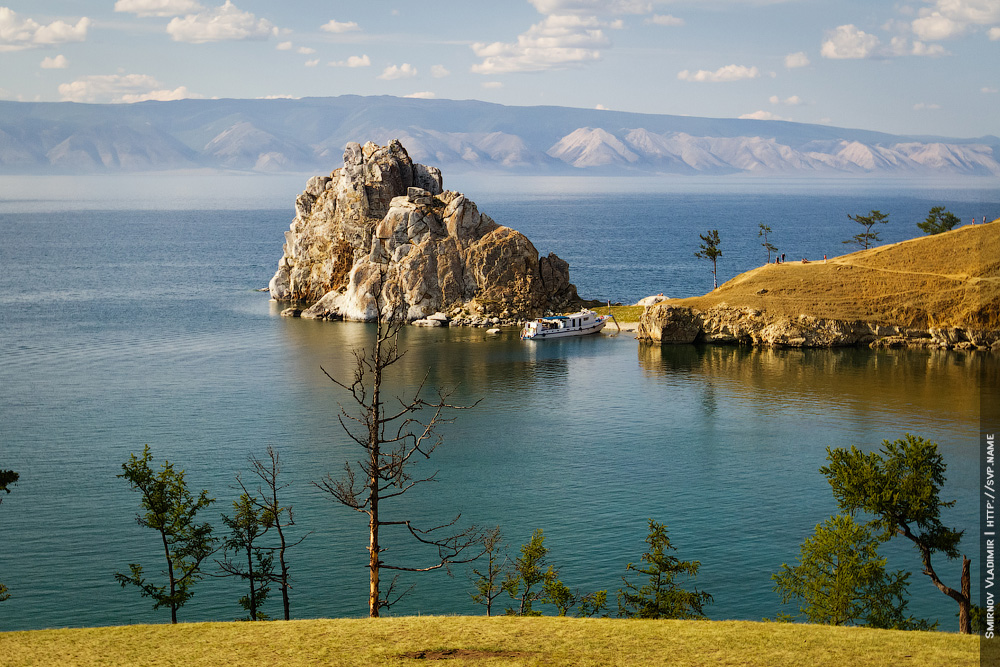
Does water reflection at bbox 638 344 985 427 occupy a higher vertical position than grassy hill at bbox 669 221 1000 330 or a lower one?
lower

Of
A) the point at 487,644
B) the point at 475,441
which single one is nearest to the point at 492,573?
the point at 487,644

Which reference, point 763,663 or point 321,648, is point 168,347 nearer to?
point 321,648

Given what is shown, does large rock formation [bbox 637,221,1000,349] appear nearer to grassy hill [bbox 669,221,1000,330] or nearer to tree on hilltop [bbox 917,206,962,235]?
grassy hill [bbox 669,221,1000,330]

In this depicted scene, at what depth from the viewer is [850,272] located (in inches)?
4141

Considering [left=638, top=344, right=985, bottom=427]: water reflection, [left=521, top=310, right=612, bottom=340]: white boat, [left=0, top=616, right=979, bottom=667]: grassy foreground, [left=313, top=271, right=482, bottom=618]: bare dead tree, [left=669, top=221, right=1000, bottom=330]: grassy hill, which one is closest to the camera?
[left=0, top=616, right=979, bottom=667]: grassy foreground

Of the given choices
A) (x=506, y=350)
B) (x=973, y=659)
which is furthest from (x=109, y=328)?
(x=973, y=659)

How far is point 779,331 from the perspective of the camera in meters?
100

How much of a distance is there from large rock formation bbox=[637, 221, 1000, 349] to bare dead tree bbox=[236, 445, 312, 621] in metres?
Result: 59.2

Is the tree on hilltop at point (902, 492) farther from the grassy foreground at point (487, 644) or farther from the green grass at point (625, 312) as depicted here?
the green grass at point (625, 312)

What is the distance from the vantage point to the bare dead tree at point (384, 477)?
29453 mm

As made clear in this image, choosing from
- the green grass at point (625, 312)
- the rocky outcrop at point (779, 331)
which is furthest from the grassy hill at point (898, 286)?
the green grass at point (625, 312)

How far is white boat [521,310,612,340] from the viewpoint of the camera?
106750 mm

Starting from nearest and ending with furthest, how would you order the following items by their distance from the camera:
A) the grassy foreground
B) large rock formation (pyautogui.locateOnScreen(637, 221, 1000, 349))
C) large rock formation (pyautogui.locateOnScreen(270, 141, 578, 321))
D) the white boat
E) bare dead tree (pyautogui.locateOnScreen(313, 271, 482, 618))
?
the grassy foreground
bare dead tree (pyautogui.locateOnScreen(313, 271, 482, 618))
large rock formation (pyautogui.locateOnScreen(637, 221, 1000, 349))
the white boat
large rock formation (pyautogui.locateOnScreen(270, 141, 578, 321))

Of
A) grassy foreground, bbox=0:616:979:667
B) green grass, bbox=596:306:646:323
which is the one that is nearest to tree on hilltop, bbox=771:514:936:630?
grassy foreground, bbox=0:616:979:667
